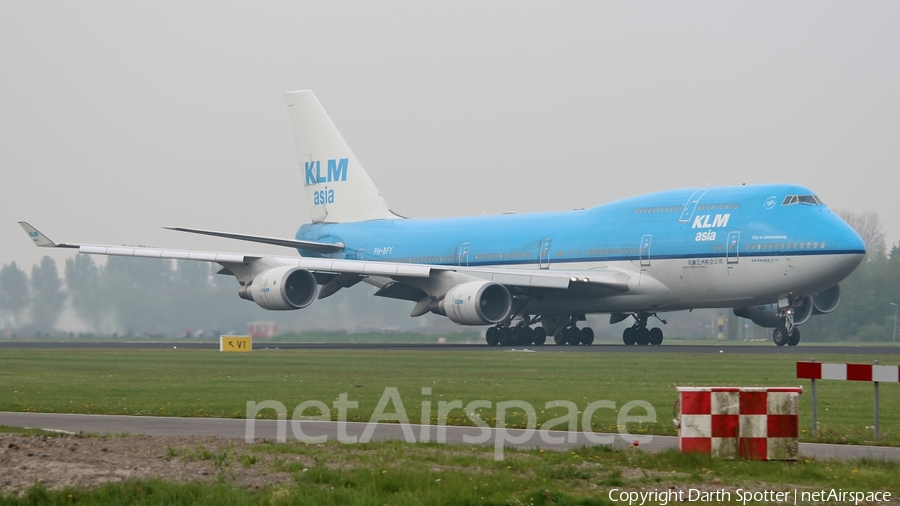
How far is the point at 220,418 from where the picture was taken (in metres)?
16.3

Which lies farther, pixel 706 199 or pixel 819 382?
pixel 706 199

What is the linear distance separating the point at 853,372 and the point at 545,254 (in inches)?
1196

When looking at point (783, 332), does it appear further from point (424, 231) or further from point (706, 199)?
point (424, 231)

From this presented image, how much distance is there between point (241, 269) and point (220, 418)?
27813 mm

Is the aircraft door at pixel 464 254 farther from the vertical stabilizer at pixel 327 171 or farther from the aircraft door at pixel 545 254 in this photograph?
the vertical stabilizer at pixel 327 171

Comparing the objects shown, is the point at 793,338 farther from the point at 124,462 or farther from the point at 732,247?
the point at 124,462

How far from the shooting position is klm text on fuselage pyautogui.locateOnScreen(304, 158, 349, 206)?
53.8 m

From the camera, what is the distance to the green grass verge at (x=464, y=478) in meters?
9.70

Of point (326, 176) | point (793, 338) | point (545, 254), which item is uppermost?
point (326, 176)

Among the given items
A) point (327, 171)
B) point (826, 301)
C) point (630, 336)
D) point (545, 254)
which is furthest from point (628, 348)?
point (327, 171)

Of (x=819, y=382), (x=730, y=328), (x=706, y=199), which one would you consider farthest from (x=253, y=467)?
(x=730, y=328)

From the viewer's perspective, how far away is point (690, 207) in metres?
39.6

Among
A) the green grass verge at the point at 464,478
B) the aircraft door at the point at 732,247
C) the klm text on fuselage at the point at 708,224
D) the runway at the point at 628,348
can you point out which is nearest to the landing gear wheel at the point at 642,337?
the runway at the point at 628,348

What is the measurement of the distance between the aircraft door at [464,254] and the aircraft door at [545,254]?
344 centimetres
